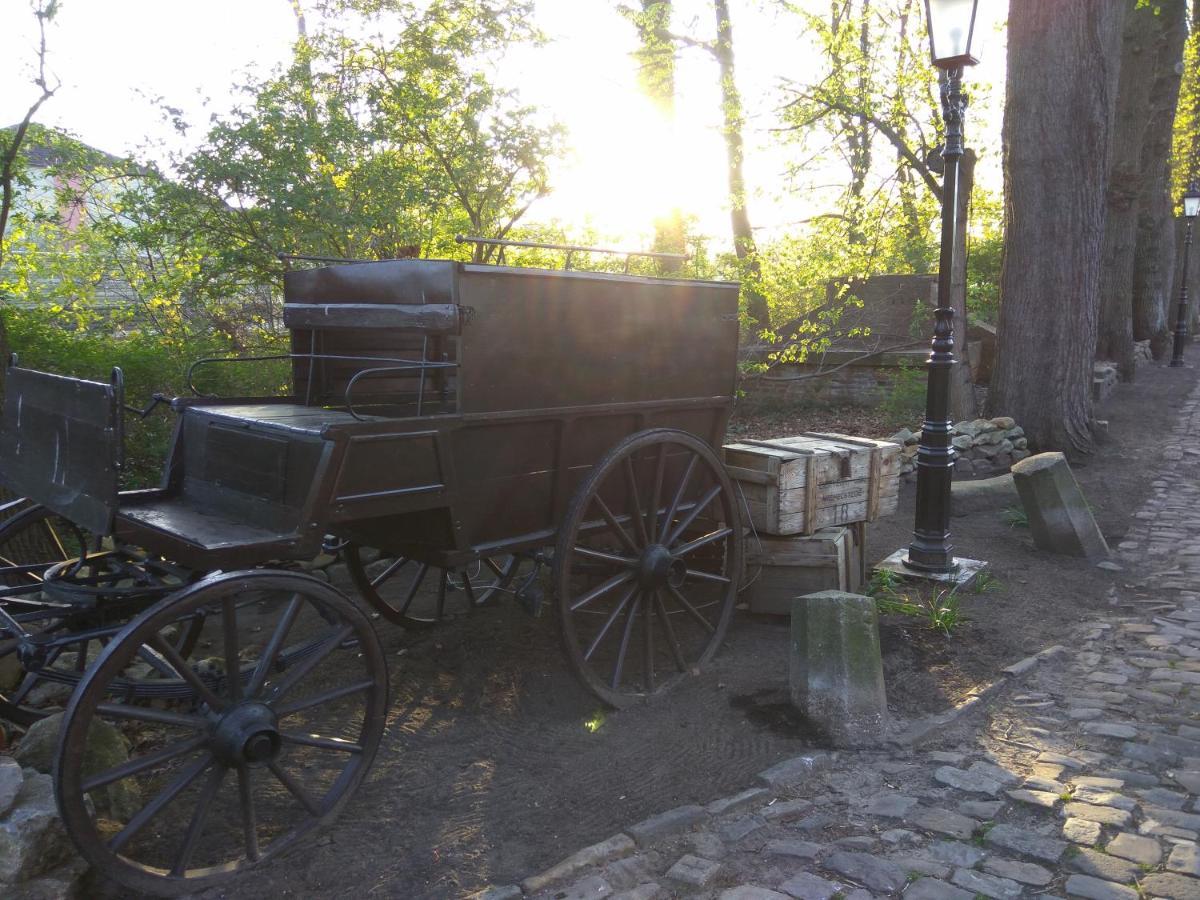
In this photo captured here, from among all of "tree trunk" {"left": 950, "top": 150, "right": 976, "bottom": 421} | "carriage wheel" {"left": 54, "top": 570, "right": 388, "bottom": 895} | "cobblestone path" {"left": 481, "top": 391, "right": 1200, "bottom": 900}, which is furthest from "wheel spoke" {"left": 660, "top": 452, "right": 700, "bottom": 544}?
"tree trunk" {"left": 950, "top": 150, "right": 976, "bottom": 421}

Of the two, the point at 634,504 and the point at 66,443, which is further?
the point at 634,504

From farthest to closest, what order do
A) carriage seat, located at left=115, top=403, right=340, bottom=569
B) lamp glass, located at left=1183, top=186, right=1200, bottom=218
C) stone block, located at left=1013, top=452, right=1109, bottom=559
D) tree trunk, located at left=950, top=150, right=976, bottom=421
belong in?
lamp glass, located at left=1183, top=186, right=1200, bottom=218 → tree trunk, located at left=950, top=150, right=976, bottom=421 → stone block, located at left=1013, top=452, right=1109, bottom=559 → carriage seat, located at left=115, top=403, right=340, bottom=569

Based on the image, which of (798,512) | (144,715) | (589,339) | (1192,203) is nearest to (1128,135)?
(1192,203)

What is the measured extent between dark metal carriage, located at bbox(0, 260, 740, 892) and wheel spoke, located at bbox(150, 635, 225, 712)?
0.05 feet

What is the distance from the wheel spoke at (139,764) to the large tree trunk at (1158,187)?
661 inches

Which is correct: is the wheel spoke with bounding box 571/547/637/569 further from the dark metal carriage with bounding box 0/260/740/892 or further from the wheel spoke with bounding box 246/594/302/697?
the wheel spoke with bounding box 246/594/302/697

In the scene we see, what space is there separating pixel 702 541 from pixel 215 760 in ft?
8.07

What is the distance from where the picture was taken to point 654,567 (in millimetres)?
4363

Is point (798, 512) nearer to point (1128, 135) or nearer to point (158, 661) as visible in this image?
point (158, 661)

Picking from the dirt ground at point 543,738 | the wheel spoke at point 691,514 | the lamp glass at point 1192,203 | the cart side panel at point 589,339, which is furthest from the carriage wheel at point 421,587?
the lamp glass at point 1192,203

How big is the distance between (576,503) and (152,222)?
606 centimetres

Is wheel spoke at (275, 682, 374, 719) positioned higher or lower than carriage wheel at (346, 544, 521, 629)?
higher

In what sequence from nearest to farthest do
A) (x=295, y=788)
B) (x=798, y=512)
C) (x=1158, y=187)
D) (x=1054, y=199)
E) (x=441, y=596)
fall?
1. (x=295, y=788)
2. (x=798, y=512)
3. (x=441, y=596)
4. (x=1054, y=199)
5. (x=1158, y=187)

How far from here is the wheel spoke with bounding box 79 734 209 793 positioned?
8.93 feet
